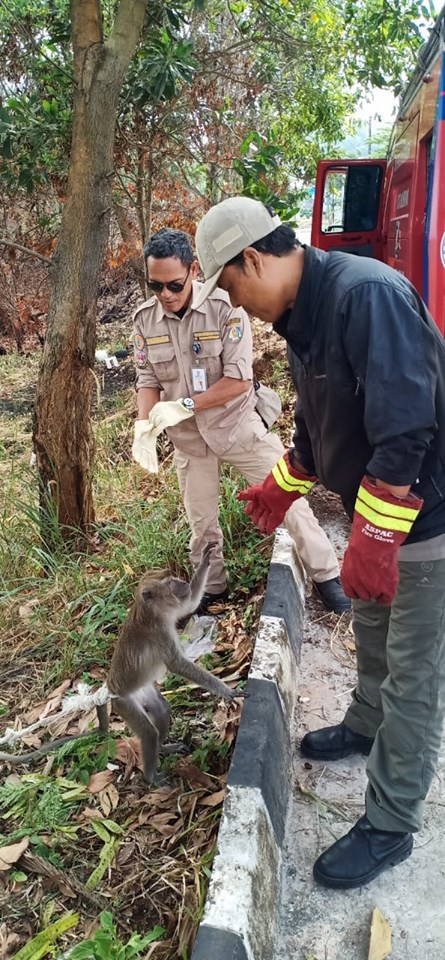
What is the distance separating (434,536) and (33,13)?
22.0 ft

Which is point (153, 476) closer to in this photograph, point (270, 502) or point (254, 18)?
point (270, 502)

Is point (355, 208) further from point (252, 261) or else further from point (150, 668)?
point (150, 668)

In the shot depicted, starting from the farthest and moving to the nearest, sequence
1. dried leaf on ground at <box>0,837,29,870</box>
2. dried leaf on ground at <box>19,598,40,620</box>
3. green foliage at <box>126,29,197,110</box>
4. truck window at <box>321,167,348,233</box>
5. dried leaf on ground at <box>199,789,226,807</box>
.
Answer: truck window at <box>321,167,348,233</box> → green foliage at <box>126,29,197,110</box> → dried leaf on ground at <box>19,598,40,620</box> → dried leaf on ground at <box>199,789,226,807</box> → dried leaf on ground at <box>0,837,29,870</box>

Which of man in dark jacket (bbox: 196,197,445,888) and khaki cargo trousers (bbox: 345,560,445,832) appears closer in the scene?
man in dark jacket (bbox: 196,197,445,888)

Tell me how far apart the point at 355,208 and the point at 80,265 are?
4235 millimetres

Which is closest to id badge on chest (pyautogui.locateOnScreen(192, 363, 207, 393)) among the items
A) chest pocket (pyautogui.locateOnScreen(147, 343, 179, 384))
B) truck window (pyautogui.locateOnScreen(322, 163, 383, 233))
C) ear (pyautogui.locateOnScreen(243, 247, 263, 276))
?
chest pocket (pyautogui.locateOnScreen(147, 343, 179, 384))

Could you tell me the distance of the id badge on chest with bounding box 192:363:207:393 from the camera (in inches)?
149

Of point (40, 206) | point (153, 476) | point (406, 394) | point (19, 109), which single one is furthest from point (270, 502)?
point (40, 206)

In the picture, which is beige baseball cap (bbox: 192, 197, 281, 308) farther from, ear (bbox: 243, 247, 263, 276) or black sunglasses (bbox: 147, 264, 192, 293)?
black sunglasses (bbox: 147, 264, 192, 293)

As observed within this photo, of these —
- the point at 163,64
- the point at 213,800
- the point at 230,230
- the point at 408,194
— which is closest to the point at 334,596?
the point at 213,800

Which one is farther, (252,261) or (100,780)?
(100,780)

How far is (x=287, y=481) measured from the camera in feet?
8.80

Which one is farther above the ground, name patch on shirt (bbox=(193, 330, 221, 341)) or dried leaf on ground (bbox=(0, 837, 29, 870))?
name patch on shirt (bbox=(193, 330, 221, 341))

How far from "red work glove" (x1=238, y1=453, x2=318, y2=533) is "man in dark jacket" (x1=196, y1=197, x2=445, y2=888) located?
332 millimetres
